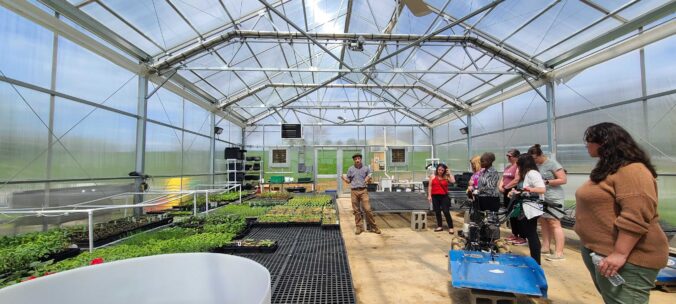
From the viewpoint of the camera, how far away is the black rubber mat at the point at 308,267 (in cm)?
221

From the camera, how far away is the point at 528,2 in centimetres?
538

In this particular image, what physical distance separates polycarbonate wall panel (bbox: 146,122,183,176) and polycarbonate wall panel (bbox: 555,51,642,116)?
29.5ft

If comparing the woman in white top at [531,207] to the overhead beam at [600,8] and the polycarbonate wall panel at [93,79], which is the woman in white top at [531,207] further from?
the polycarbonate wall panel at [93,79]

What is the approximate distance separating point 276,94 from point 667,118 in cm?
1038

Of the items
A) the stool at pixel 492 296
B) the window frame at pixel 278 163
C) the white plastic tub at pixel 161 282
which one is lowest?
the stool at pixel 492 296

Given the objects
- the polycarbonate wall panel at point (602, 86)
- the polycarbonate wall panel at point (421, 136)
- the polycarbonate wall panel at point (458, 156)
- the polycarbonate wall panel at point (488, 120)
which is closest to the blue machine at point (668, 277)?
the polycarbonate wall panel at point (602, 86)

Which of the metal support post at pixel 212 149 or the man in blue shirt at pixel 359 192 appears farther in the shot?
the metal support post at pixel 212 149

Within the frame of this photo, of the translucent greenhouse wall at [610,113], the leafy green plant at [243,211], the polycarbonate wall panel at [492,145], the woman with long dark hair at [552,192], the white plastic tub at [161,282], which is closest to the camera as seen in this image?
the white plastic tub at [161,282]

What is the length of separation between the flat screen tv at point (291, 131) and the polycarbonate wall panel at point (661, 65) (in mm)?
9667

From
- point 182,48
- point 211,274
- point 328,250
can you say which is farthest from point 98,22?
point 211,274

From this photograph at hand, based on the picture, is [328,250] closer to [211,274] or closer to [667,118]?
[211,274]

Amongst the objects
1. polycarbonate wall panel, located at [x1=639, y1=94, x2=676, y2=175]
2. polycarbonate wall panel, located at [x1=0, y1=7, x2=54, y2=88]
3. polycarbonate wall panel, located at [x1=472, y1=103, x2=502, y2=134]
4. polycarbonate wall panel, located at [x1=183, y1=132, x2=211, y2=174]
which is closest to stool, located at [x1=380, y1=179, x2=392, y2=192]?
polycarbonate wall panel, located at [x1=472, y1=103, x2=502, y2=134]

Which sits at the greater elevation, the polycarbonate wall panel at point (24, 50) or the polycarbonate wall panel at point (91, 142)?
the polycarbonate wall panel at point (24, 50)

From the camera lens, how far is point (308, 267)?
9.05 ft
